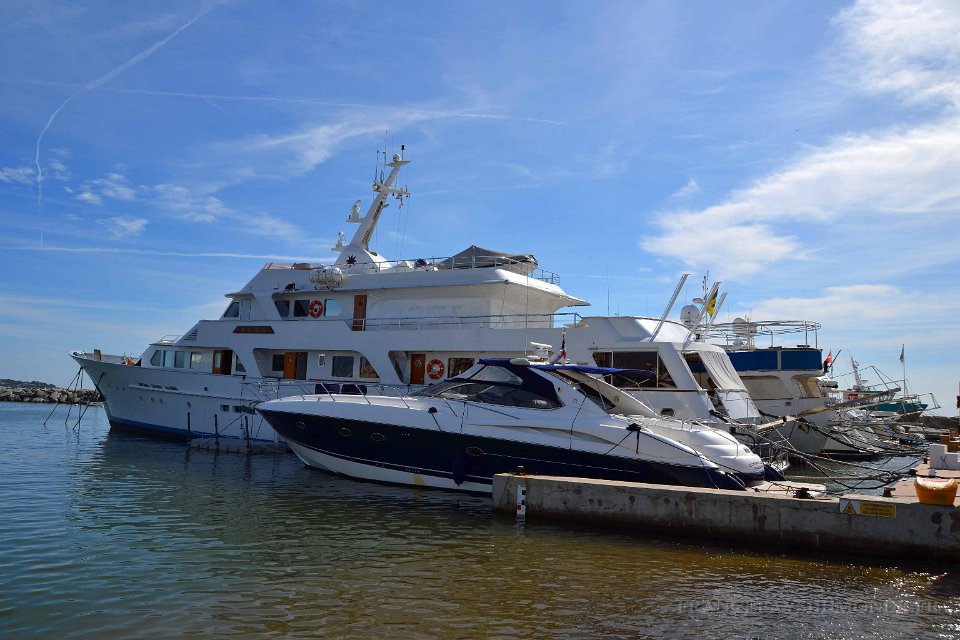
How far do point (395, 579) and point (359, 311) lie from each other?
48.2ft

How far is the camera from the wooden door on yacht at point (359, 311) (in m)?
21.9

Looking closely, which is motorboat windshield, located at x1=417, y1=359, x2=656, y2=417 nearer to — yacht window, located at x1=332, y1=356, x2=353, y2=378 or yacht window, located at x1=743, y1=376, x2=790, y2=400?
yacht window, located at x1=332, y1=356, x2=353, y2=378

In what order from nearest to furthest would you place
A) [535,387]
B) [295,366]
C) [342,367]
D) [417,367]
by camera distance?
[535,387]
[417,367]
[342,367]
[295,366]

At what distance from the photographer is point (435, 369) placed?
20344mm

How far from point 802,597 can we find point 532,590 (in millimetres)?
3140

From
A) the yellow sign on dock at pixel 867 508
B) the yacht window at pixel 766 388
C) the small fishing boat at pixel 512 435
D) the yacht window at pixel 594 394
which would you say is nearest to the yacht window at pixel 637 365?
the yacht window at pixel 594 394

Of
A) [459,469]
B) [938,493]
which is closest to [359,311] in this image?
[459,469]

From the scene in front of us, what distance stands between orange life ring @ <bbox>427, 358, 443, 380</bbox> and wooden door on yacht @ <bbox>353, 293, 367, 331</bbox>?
2.96 metres

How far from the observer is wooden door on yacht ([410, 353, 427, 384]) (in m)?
20.6

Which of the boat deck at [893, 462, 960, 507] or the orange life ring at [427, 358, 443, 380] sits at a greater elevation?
the orange life ring at [427, 358, 443, 380]

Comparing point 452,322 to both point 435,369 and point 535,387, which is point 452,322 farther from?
point 535,387

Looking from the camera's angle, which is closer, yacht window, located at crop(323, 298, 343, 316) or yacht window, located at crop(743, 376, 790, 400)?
yacht window, located at crop(323, 298, 343, 316)

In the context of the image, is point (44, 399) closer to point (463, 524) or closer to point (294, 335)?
point (294, 335)

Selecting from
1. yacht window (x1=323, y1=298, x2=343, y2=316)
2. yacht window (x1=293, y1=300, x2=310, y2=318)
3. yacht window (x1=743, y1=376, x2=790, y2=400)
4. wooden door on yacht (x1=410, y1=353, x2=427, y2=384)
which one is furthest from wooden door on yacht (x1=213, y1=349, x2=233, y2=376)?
yacht window (x1=743, y1=376, x2=790, y2=400)
